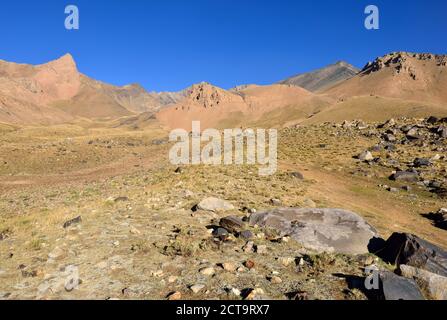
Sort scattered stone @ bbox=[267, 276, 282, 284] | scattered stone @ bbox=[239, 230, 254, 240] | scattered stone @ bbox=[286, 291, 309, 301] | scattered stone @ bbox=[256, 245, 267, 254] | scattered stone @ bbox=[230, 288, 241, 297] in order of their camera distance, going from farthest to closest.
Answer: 1. scattered stone @ bbox=[239, 230, 254, 240]
2. scattered stone @ bbox=[256, 245, 267, 254]
3. scattered stone @ bbox=[267, 276, 282, 284]
4. scattered stone @ bbox=[230, 288, 241, 297]
5. scattered stone @ bbox=[286, 291, 309, 301]

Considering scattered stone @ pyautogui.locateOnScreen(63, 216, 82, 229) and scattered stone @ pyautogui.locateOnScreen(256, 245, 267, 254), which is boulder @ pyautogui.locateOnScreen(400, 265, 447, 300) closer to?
scattered stone @ pyautogui.locateOnScreen(256, 245, 267, 254)

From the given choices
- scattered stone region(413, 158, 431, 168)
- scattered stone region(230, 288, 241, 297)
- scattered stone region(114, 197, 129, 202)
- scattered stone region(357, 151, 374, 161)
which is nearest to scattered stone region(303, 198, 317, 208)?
scattered stone region(114, 197, 129, 202)

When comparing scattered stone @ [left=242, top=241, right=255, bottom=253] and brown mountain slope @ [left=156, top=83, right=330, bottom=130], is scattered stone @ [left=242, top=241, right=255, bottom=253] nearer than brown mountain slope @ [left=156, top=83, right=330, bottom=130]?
Yes

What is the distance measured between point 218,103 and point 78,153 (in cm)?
11456

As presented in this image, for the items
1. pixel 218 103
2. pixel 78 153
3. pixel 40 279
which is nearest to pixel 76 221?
pixel 40 279

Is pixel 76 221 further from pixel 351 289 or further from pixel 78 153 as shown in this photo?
pixel 78 153

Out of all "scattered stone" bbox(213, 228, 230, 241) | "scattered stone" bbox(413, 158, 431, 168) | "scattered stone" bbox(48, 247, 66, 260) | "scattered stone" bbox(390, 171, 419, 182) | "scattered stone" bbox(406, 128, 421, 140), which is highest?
"scattered stone" bbox(406, 128, 421, 140)

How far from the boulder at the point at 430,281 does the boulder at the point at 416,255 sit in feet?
4.63

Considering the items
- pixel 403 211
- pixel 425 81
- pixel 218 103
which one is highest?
pixel 425 81

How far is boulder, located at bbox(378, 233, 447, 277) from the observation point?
34.2ft

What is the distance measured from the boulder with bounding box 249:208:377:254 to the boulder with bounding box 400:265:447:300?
2838 mm

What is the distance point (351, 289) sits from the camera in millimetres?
9062

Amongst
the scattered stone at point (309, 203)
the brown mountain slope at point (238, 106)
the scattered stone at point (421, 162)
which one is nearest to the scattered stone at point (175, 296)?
the scattered stone at point (309, 203)

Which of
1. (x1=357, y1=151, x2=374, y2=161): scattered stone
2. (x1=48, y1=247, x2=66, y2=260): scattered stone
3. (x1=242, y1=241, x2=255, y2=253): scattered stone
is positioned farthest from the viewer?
(x1=357, y1=151, x2=374, y2=161): scattered stone
